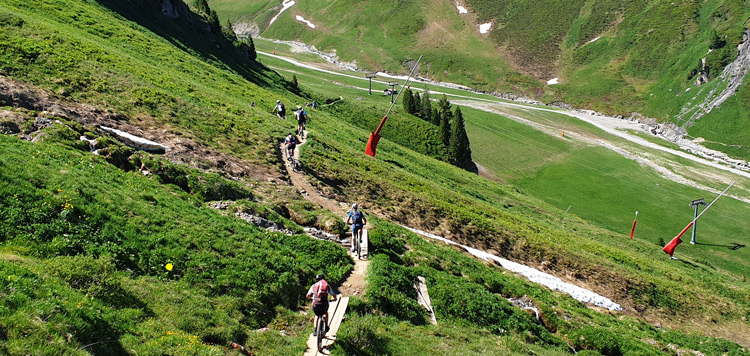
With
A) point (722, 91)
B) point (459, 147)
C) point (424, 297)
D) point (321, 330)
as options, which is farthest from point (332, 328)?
point (722, 91)

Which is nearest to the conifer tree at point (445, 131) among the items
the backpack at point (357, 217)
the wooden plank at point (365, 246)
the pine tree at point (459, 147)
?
the pine tree at point (459, 147)

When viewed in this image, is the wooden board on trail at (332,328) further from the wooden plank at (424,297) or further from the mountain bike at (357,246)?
the mountain bike at (357,246)

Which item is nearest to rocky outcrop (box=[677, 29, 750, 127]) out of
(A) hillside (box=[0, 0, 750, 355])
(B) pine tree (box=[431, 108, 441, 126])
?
(B) pine tree (box=[431, 108, 441, 126])

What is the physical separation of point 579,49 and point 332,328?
588ft

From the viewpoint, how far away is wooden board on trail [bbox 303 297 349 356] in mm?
13430

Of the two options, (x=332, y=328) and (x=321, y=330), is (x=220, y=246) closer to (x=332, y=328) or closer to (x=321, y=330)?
(x=332, y=328)

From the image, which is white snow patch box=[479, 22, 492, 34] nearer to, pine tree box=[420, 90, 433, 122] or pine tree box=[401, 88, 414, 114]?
pine tree box=[420, 90, 433, 122]

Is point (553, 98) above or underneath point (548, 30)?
underneath

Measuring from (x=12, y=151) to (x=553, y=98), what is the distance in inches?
6119

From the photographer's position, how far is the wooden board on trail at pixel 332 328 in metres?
13.4

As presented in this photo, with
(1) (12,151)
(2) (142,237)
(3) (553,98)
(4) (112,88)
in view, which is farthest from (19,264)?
(3) (553,98)

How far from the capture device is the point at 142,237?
15.7m

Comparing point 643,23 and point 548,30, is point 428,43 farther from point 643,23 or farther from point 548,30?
point 643,23

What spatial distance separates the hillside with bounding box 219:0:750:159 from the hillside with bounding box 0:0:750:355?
98.2 metres
